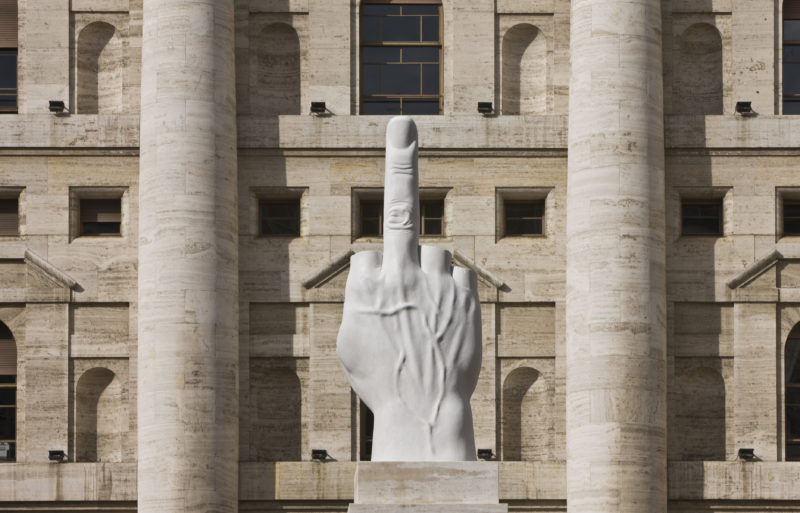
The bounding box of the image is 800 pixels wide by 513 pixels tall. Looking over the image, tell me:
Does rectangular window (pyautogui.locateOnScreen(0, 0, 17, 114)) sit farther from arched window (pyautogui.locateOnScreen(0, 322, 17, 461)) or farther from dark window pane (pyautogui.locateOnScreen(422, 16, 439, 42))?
dark window pane (pyautogui.locateOnScreen(422, 16, 439, 42))

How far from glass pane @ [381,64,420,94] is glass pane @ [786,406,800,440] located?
9169 millimetres

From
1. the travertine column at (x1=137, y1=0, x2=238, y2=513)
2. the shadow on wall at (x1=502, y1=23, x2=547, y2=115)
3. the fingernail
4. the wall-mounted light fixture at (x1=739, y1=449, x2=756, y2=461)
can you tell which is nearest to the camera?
the fingernail

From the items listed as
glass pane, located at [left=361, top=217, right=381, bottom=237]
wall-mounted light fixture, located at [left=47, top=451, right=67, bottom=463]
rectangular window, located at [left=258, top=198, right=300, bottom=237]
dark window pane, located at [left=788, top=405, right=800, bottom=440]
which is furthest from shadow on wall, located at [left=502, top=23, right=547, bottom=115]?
wall-mounted light fixture, located at [left=47, top=451, right=67, bottom=463]

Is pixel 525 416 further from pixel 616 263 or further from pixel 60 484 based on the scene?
pixel 60 484

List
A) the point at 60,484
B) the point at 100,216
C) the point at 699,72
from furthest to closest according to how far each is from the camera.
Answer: the point at 699,72 < the point at 100,216 < the point at 60,484

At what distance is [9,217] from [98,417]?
4.16 metres

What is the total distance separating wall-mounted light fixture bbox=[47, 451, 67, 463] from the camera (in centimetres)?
3575

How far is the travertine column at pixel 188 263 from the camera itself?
34781 millimetres

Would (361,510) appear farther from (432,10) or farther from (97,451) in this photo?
(432,10)

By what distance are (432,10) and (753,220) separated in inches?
286

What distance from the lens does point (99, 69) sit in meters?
37.8

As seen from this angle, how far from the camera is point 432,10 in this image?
38094 millimetres

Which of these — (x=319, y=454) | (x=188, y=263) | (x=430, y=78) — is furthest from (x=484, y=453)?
(x=430, y=78)

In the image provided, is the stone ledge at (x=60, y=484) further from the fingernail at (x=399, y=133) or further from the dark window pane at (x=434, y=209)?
the fingernail at (x=399, y=133)
